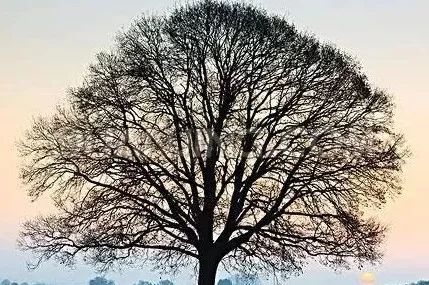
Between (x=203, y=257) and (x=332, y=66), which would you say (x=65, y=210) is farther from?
(x=332, y=66)

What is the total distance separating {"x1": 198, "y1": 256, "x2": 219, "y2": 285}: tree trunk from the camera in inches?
1101

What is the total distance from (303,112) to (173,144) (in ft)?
16.4

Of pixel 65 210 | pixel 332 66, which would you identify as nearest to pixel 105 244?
pixel 65 210

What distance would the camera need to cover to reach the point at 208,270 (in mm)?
27953

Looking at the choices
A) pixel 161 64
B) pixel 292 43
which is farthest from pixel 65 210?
pixel 292 43


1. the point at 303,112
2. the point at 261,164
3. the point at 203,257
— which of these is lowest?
the point at 203,257

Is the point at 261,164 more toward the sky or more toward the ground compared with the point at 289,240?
more toward the sky

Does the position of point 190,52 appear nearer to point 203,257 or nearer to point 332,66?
point 332,66

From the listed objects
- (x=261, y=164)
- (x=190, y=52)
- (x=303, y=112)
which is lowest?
(x=261, y=164)

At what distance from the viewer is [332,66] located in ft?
95.9

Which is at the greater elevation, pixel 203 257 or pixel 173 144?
pixel 173 144

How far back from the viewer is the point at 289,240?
2800cm

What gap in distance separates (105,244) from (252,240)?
5.48m

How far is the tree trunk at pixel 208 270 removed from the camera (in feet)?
91.8
